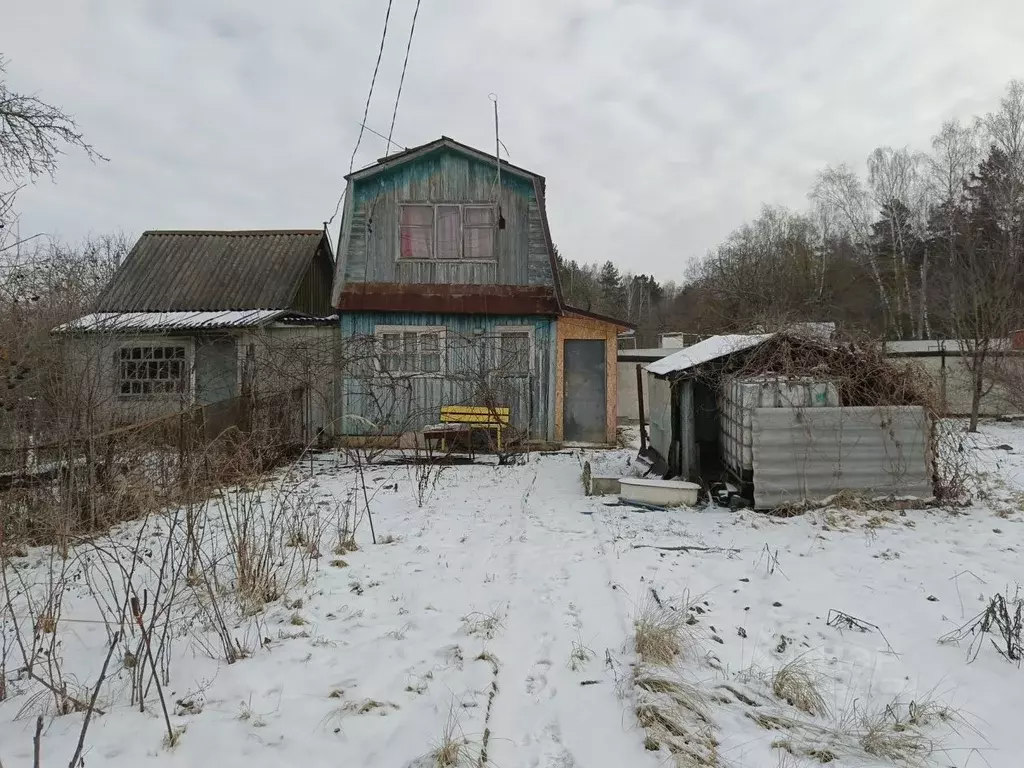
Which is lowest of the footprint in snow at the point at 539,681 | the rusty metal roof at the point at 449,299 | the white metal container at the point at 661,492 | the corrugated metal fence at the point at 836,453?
the footprint in snow at the point at 539,681

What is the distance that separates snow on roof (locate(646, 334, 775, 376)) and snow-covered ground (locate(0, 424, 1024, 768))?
2.40 m

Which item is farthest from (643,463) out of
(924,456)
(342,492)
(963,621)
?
(963,621)

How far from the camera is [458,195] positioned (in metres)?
12.3

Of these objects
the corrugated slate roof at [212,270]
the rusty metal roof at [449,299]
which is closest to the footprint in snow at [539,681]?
the rusty metal roof at [449,299]

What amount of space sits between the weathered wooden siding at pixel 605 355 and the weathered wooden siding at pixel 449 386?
0.23m

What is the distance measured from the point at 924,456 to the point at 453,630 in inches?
239

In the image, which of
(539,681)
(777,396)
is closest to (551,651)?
(539,681)

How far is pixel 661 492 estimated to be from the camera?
720cm

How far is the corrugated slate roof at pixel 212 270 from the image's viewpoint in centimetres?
1423

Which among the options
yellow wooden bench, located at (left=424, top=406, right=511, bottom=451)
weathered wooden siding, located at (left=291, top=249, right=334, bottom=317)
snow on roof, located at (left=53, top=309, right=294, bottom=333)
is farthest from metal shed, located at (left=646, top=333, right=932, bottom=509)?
weathered wooden siding, located at (left=291, top=249, right=334, bottom=317)

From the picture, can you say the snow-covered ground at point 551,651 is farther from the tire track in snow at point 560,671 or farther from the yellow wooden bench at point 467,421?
the yellow wooden bench at point 467,421

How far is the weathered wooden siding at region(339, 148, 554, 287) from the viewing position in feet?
39.7

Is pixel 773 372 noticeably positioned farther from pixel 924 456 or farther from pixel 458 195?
pixel 458 195

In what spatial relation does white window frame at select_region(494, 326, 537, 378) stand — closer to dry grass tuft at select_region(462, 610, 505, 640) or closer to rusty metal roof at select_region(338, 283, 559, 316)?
rusty metal roof at select_region(338, 283, 559, 316)
